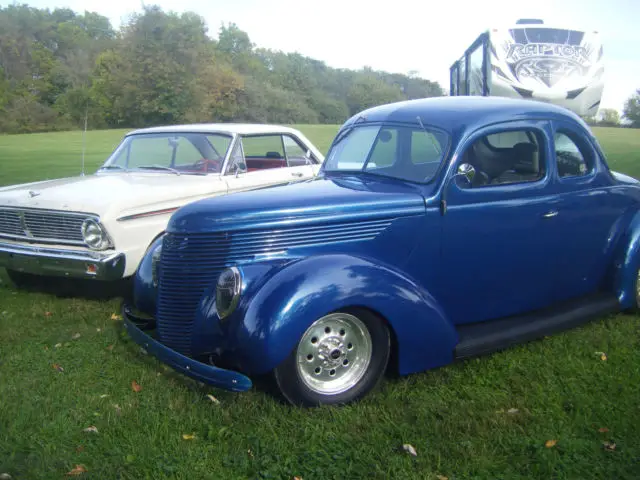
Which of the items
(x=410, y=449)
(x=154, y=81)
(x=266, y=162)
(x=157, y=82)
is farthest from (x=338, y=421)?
(x=154, y=81)

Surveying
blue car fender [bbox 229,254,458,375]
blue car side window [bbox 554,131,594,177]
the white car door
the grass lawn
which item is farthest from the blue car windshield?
the white car door

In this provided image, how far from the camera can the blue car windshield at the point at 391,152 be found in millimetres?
4297

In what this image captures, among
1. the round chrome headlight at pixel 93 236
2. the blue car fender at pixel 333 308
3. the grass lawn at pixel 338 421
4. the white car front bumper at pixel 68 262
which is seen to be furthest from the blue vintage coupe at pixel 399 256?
the round chrome headlight at pixel 93 236

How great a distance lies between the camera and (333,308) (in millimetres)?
3451

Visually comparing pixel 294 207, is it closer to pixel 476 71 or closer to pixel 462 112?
pixel 462 112

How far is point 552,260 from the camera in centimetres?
462

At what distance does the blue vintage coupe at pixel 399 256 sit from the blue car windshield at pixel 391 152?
0.04 feet

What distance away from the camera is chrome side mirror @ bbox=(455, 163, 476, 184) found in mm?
4113

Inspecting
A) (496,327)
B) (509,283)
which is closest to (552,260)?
(509,283)

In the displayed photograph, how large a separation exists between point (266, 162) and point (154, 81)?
36.0 m

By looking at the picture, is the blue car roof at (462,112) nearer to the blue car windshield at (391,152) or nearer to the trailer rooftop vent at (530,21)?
the blue car windshield at (391,152)

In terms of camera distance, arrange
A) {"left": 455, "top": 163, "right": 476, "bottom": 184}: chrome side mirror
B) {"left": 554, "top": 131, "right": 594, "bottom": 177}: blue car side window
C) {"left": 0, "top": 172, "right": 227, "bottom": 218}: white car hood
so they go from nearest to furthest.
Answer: {"left": 455, "top": 163, "right": 476, "bottom": 184}: chrome side mirror < {"left": 554, "top": 131, "right": 594, "bottom": 177}: blue car side window < {"left": 0, "top": 172, "right": 227, "bottom": 218}: white car hood

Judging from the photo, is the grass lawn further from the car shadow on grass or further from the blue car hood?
the car shadow on grass

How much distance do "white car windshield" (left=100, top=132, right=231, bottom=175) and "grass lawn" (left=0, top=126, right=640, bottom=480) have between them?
2.75 meters
